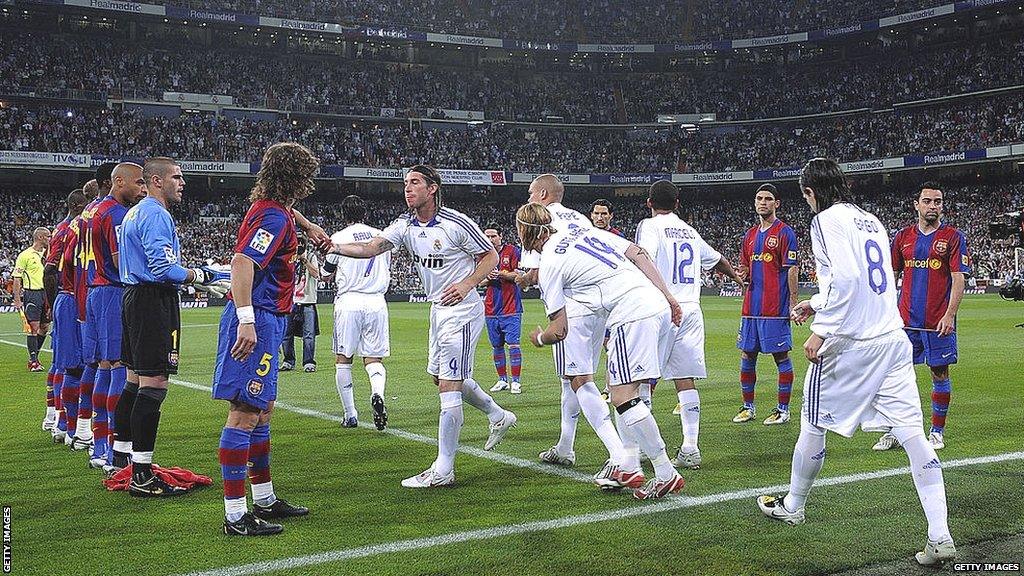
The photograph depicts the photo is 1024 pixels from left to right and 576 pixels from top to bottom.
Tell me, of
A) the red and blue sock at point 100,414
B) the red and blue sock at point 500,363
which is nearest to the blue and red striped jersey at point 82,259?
the red and blue sock at point 100,414

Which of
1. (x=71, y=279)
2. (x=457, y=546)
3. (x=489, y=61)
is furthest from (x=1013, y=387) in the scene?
(x=489, y=61)

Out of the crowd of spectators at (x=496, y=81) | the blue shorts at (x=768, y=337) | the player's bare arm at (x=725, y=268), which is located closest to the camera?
the player's bare arm at (x=725, y=268)

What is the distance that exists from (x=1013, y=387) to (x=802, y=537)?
8431 mm

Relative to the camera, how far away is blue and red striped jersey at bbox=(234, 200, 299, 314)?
17.5ft

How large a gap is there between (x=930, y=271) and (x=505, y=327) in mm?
6283

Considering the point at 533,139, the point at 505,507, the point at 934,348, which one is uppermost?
the point at 533,139

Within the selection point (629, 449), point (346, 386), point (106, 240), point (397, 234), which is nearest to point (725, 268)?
point (629, 449)

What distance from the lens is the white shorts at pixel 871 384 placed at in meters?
4.94

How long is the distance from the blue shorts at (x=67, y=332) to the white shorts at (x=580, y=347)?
15.3 ft

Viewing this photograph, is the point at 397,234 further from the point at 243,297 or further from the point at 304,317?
the point at 304,317

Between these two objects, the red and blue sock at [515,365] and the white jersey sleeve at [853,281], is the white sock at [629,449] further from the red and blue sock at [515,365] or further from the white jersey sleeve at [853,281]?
the red and blue sock at [515,365]

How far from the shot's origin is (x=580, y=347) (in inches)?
270

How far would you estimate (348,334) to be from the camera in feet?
31.3

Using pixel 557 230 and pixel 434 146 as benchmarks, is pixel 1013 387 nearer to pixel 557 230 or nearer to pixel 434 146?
pixel 557 230
